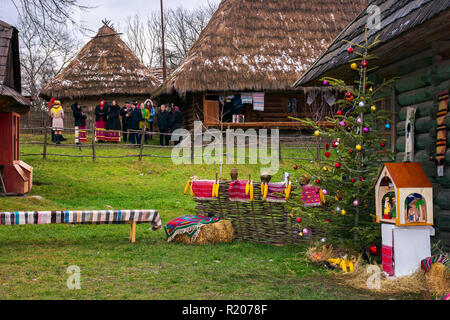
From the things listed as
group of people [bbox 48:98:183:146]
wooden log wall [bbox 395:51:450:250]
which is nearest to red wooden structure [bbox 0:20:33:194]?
group of people [bbox 48:98:183:146]

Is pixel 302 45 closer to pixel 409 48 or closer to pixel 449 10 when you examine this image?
pixel 409 48

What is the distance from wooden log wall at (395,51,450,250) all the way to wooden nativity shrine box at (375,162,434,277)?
549 millimetres

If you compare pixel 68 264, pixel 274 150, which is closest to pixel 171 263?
pixel 68 264

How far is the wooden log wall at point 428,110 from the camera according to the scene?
19.5 ft

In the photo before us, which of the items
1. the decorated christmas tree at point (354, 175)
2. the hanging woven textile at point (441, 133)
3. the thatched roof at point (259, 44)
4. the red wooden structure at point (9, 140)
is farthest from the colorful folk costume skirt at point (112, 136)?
the hanging woven textile at point (441, 133)

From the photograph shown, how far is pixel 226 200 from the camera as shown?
808cm

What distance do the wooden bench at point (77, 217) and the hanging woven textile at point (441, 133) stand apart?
4326 mm

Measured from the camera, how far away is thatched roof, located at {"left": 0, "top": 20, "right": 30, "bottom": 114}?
37.1 ft

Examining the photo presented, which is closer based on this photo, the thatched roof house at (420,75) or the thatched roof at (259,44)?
the thatched roof house at (420,75)

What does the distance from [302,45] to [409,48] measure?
15.8 meters

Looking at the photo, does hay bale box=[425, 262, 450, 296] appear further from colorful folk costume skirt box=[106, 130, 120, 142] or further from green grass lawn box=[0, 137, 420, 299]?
colorful folk costume skirt box=[106, 130, 120, 142]

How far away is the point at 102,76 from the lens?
25281 millimetres

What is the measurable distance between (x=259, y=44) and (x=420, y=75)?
15.2 m

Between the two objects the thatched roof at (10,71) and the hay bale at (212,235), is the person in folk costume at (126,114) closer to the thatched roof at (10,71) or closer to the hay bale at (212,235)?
the thatched roof at (10,71)
